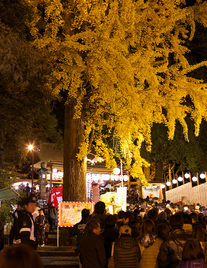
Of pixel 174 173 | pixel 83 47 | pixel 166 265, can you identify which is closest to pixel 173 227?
pixel 166 265

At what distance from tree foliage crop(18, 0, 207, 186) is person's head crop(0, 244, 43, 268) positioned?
9479 mm

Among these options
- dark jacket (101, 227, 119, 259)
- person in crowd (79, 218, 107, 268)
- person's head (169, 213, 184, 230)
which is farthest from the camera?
dark jacket (101, 227, 119, 259)

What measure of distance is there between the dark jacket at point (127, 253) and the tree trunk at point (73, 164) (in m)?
8.08

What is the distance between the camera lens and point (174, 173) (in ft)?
134

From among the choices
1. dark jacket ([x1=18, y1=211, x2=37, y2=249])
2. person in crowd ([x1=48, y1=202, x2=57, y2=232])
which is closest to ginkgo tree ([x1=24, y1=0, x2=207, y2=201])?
person in crowd ([x1=48, y1=202, x2=57, y2=232])

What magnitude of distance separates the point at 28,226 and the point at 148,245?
222 centimetres

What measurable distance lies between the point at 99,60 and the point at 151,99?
2.47 metres

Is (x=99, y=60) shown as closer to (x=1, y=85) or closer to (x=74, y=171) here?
(x=1, y=85)

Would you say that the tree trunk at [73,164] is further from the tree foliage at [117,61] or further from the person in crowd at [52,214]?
the person in crowd at [52,214]

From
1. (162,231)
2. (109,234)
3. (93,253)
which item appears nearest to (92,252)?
(93,253)

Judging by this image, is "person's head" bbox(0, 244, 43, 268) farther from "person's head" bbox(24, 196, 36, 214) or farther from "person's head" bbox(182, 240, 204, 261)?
"person's head" bbox(24, 196, 36, 214)

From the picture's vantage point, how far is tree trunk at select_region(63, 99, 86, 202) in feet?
45.7

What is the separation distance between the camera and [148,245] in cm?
582

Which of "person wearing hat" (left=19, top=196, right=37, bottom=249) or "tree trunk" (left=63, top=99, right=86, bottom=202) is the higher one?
"tree trunk" (left=63, top=99, right=86, bottom=202)
